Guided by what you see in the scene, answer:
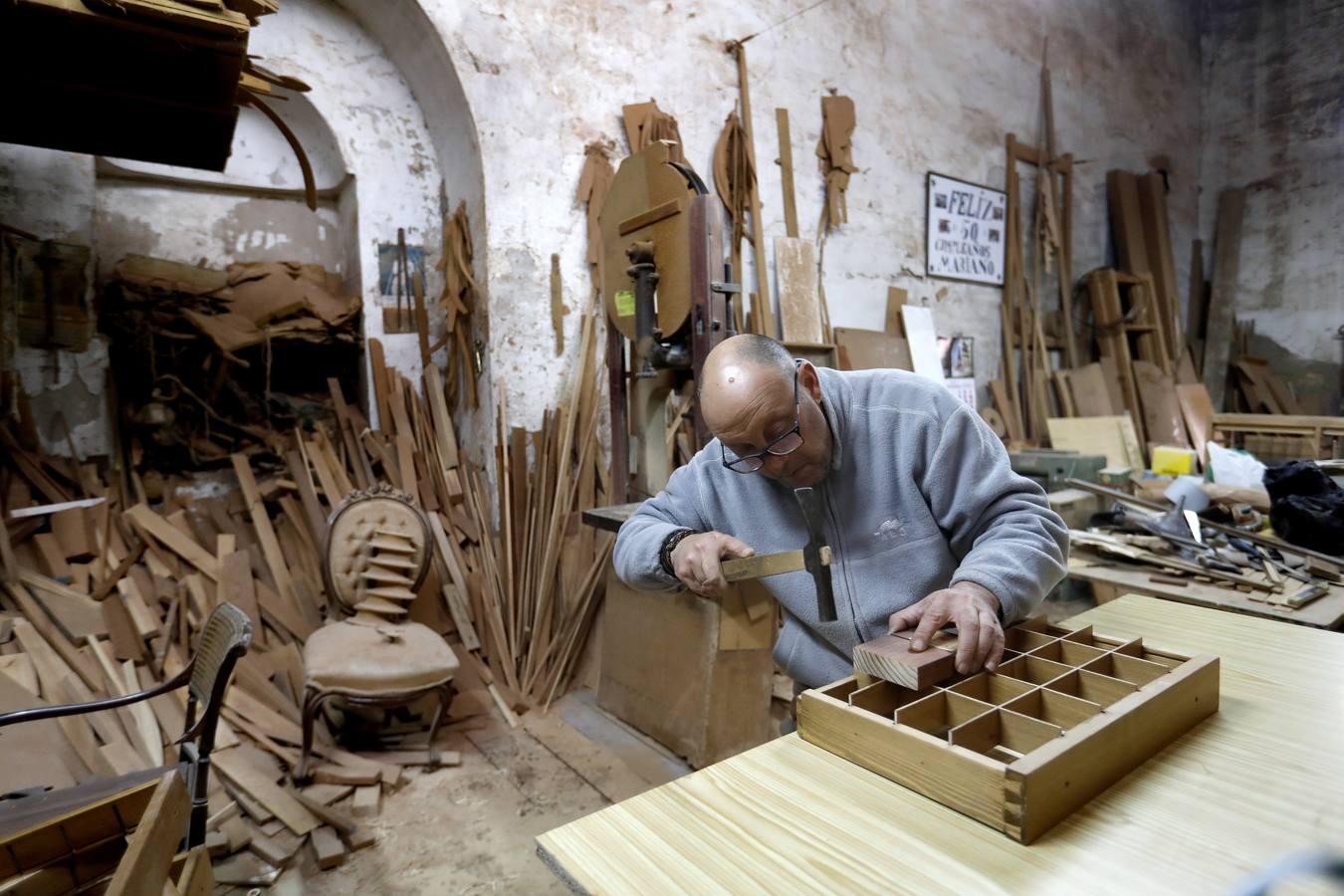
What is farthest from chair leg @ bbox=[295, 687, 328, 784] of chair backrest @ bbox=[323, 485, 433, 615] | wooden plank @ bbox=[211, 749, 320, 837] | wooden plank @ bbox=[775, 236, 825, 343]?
wooden plank @ bbox=[775, 236, 825, 343]

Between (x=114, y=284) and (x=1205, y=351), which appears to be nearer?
(x=114, y=284)

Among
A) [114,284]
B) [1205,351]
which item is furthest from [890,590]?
[1205,351]

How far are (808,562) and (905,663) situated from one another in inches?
18.2

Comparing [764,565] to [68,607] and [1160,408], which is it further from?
[1160,408]

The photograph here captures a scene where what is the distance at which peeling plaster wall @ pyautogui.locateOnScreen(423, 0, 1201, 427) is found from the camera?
148 inches

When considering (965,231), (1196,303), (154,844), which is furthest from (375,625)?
(1196,303)

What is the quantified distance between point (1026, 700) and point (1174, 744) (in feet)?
0.78

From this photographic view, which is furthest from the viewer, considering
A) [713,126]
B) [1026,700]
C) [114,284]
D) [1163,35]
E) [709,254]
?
[1163,35]

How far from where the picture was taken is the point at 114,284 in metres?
3.71

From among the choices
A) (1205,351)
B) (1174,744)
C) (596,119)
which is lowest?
(1174,744)

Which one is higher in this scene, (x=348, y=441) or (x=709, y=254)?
(x=709, y=254)

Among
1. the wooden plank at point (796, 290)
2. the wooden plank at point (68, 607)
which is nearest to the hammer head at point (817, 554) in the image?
the wooden plank at point (796, 290)

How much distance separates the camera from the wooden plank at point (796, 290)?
448 centimetres

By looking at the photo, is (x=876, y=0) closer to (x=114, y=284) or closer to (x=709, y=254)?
(x=709, y=254)
